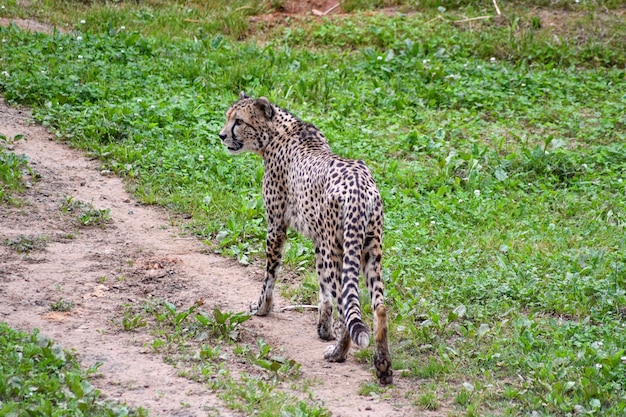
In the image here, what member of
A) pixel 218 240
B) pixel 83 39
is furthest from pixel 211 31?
pixel 218 240

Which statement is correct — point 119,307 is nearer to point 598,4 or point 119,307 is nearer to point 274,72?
point 274,72

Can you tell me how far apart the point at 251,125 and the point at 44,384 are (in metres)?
3.17

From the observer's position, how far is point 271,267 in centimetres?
794

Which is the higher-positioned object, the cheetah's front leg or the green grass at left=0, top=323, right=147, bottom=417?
the cheetah's front leg

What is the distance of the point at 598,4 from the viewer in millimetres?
14914

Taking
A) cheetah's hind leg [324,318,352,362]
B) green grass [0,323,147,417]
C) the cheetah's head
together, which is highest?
the cheetah's head

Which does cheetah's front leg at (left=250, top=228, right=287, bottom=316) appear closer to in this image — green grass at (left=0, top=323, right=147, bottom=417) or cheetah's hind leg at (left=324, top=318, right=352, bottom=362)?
cheetah's hind leg at (left=324, top=318, right=352, bottom=362)

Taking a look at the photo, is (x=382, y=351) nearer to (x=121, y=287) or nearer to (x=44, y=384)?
(x=44, y=384)

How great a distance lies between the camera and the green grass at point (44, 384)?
5730 millimetres

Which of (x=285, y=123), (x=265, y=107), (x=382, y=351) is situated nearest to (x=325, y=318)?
(x=382, y=351)

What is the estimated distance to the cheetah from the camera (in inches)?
259

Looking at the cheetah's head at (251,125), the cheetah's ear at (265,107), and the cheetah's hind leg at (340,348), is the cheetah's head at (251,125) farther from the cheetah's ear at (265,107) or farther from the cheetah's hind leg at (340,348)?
the cheetah's hind leg at (340,348)

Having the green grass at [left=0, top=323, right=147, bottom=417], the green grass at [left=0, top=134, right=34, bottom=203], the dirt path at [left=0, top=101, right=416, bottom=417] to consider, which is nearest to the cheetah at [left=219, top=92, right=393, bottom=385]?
the dirt path at [left=0, top=101, right=416, bottom=417]

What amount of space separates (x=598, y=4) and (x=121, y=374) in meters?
11.2
